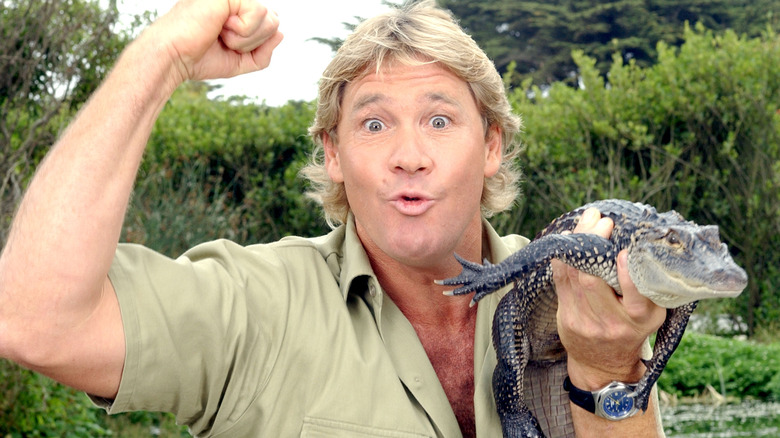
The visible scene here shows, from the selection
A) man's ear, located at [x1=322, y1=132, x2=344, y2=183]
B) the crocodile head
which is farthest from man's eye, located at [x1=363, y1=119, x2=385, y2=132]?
the crocodile head

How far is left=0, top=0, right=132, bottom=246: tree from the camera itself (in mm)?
5820

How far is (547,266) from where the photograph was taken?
2.68 meters

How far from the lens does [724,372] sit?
306 inches

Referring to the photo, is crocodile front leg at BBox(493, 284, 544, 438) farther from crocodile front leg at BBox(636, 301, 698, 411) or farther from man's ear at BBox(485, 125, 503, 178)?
man's ear at BBox(485, 125, 503, 178)

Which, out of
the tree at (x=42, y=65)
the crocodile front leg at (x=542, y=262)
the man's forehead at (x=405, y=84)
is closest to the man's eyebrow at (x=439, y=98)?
the man's forehead at (x=405, y=84)

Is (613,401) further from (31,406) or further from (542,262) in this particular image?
(31,406)

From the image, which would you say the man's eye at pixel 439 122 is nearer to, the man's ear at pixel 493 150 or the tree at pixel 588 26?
the man's ear at pixel 493 150

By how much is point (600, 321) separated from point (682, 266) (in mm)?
316

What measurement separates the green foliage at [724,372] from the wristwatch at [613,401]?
549cm

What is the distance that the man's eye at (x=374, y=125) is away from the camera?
2641 mm

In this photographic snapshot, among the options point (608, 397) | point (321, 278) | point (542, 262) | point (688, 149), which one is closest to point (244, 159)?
point (688, 149)

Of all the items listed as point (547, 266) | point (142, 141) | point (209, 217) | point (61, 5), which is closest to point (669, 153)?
point (209, 217)

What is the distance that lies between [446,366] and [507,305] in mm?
265

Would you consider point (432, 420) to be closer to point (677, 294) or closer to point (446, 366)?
point (446, 366)
